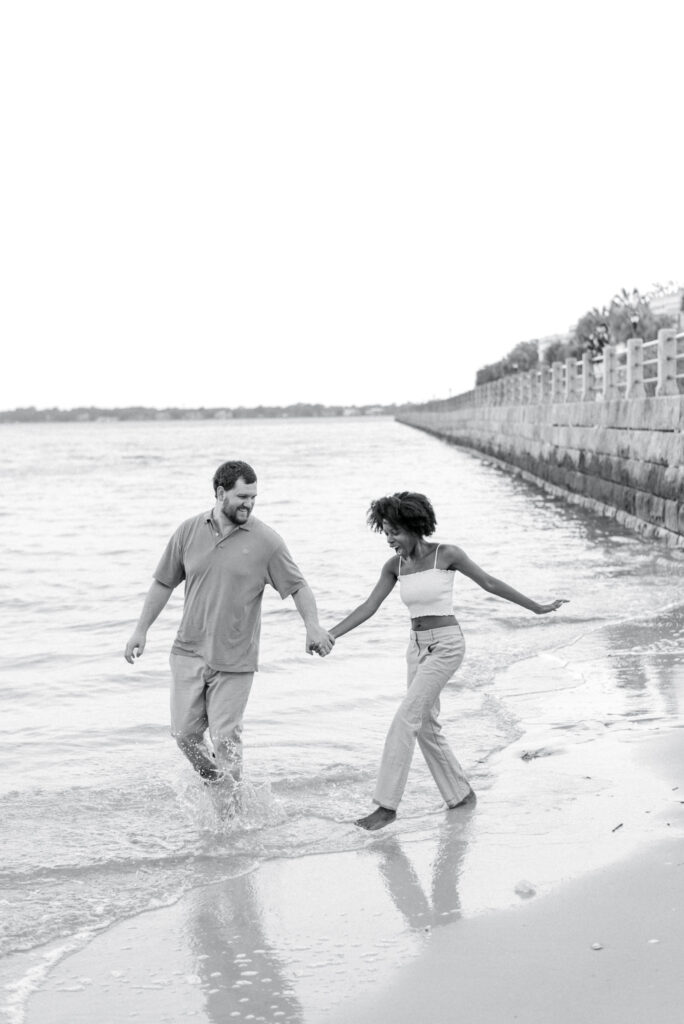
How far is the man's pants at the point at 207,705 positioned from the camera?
5500 millimetres

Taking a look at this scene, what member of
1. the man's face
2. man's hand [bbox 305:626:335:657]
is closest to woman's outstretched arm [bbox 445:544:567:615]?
man's hand [bbox 305:626:335:657]

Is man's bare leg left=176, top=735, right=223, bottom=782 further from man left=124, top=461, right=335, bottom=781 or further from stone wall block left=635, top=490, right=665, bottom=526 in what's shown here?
stone wall block left=635, top=490, right=665, bottom=526

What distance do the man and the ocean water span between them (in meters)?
0.51

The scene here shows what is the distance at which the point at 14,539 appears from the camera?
25141 mm

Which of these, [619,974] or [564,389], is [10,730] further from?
[564,389]

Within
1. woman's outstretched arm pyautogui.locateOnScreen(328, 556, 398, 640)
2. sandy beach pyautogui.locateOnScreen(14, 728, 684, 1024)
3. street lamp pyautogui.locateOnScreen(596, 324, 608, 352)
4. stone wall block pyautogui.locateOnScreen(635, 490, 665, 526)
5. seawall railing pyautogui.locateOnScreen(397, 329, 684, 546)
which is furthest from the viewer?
street lamp pyautogui.locateOnScreen(596, 324, 608, 352)

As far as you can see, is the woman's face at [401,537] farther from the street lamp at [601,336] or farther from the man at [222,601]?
the street lamp at [601,336]

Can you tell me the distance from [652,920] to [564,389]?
1081 inches

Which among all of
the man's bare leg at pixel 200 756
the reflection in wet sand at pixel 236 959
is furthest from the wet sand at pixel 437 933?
the man's bare leg at pixel 200 756

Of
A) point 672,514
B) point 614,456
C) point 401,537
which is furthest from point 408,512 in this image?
point 614,456

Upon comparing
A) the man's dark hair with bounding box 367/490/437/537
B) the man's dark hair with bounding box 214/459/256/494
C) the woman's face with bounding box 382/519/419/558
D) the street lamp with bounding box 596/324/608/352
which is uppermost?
the street lamp with bounding box 596/324/608/352

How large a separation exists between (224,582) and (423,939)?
180cm

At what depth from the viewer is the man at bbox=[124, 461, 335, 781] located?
5449 millimetres

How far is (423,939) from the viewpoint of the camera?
417 cm
